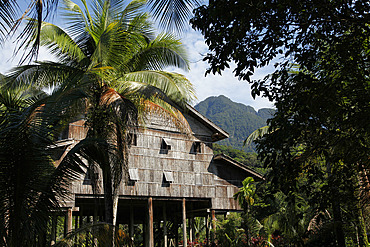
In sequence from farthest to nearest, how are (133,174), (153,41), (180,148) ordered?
(180,148) → (133,174) → (153,41)

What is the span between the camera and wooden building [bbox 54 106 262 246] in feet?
57.0

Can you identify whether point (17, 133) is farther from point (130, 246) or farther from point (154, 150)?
point (154, 150)

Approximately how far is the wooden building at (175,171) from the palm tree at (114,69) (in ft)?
14.0

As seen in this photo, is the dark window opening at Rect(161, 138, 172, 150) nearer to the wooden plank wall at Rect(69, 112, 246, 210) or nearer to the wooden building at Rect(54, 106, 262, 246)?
the wooden building at Rect(54, 106, 262, 246)

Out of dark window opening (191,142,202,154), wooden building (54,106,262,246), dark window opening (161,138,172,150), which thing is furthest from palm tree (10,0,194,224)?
dark window opening (191,142,202,154)

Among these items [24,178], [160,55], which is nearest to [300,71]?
[24,178]

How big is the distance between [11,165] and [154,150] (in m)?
13.0

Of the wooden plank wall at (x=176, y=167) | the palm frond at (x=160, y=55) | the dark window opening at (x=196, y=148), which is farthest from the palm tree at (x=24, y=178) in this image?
the dark window opening at (x=196, y=148)

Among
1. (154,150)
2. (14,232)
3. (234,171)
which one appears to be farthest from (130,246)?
(234,171)

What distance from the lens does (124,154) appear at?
11344 mm

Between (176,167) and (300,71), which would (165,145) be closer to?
(176,167)

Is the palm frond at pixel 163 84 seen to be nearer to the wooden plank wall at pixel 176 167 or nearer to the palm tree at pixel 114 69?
the palm tree at pixel 114 69

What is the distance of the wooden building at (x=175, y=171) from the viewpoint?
1738 cm

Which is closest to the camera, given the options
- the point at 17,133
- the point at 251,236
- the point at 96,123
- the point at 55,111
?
the point at 17,133
